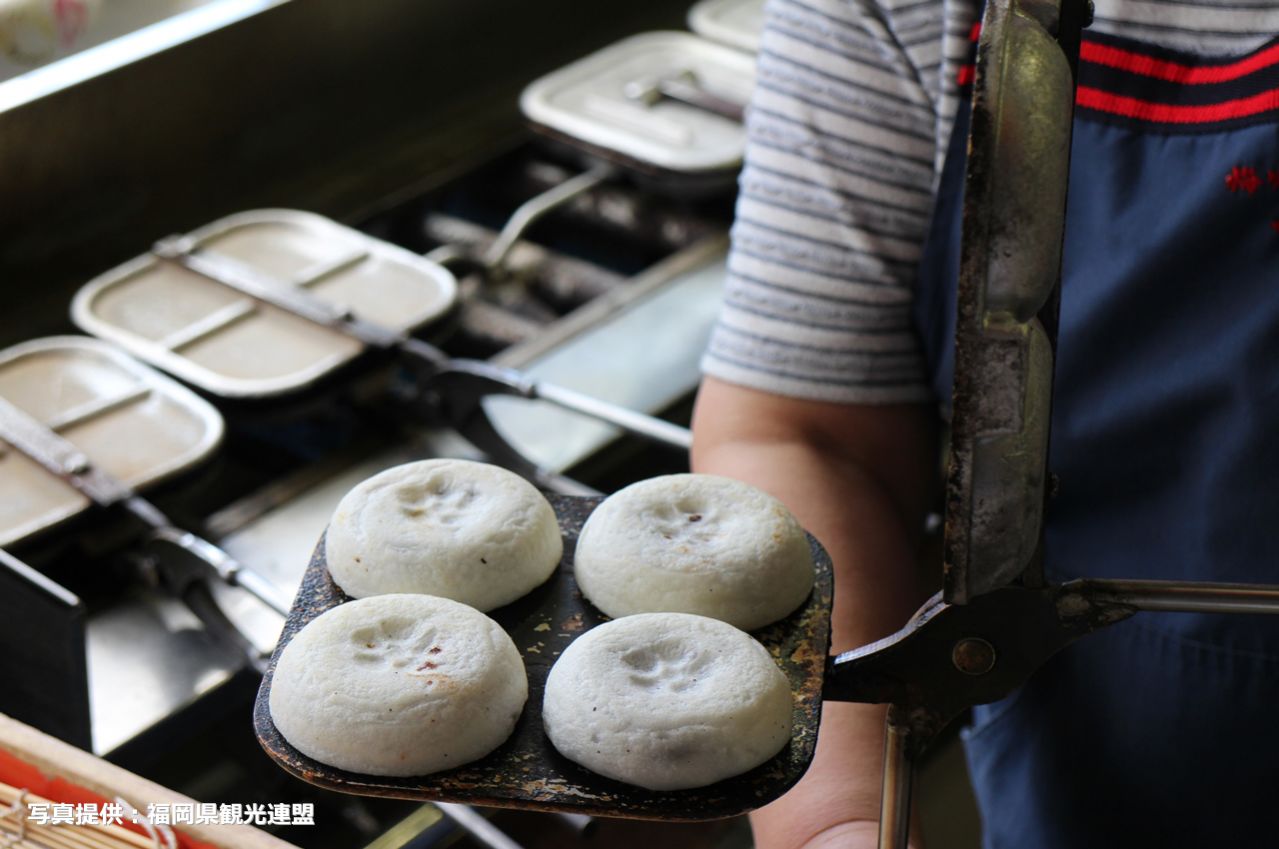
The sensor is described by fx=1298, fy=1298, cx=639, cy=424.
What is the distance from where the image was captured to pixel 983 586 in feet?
2.06

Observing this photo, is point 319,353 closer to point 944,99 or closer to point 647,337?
point 647,337

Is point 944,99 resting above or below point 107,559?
above

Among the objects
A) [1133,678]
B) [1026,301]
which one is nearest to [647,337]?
[1133,678]

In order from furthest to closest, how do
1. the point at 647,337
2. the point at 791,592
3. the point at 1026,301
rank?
the point at 647,337
the point at 791,592
the point at 1026,301

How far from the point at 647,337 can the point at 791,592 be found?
38.3 inches

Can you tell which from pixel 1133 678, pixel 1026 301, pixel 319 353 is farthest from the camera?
pixel 319 353

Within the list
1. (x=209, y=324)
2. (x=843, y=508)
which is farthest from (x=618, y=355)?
(x=843, y=508)

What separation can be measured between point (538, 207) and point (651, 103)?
299 millimetres

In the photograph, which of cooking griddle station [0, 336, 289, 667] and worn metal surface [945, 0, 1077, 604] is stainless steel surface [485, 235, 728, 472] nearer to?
cooking griddle station [0, 336, 289, 667]

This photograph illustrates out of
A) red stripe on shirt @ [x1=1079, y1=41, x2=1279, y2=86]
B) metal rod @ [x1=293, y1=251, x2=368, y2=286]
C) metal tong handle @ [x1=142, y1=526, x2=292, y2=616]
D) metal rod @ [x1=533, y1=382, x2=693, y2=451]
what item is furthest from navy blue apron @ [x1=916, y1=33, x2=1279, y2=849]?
metal rod @ [x1=293, y1=251, x2=368, y2=286]

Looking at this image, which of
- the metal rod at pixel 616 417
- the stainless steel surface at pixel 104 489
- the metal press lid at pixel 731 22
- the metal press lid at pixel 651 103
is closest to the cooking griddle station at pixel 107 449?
the stainless steel surface at pixel 104 489

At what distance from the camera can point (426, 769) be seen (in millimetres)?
748

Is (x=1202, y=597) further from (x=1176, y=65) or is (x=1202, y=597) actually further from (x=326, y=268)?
(x=326, y=268)

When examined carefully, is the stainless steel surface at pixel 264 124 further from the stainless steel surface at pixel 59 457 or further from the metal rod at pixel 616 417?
the metal rod at pixel 616 417
